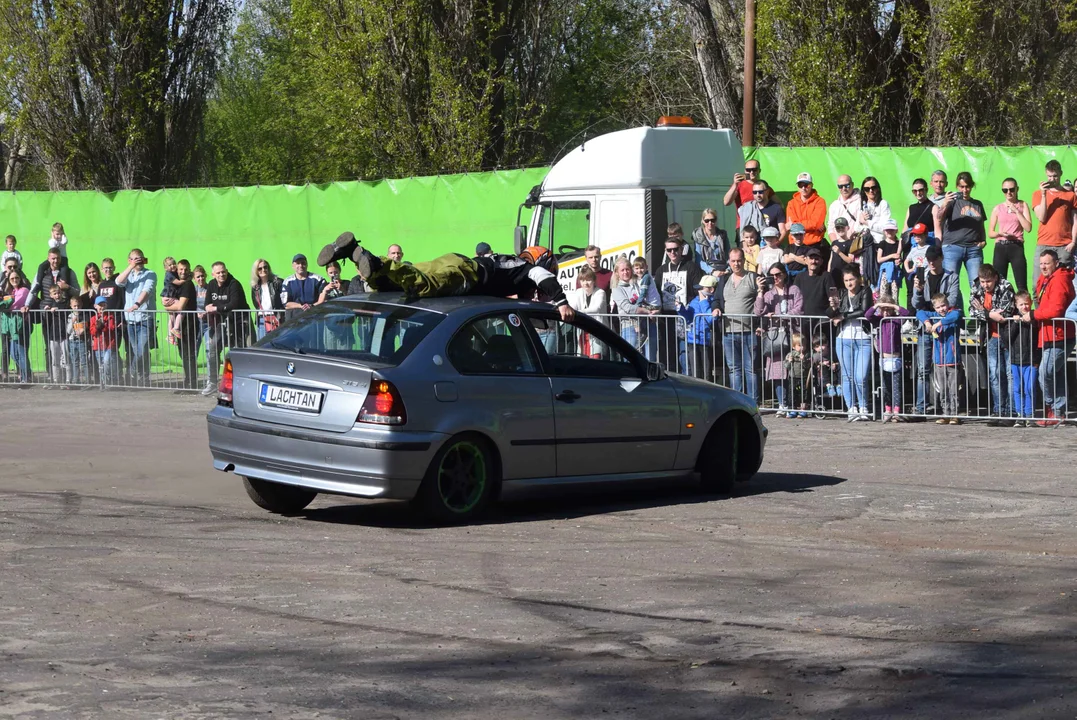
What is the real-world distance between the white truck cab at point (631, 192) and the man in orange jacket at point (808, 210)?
83cm

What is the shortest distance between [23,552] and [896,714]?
5108mm

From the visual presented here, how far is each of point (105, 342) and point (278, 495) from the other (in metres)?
11.6

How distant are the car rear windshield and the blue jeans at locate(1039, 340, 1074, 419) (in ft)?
26.0

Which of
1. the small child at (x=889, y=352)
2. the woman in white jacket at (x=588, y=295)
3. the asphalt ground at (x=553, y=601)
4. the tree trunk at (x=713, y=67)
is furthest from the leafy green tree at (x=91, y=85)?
the asphalt ground at (x=553, y=601)

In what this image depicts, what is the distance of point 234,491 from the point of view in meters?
11.3

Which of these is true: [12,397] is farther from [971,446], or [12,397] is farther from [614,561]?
[614,561]

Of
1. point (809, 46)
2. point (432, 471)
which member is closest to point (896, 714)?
point (432, 471)

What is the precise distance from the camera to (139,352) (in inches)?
816

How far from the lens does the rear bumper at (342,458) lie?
9336 mm

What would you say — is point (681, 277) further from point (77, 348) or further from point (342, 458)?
point (342, 458)

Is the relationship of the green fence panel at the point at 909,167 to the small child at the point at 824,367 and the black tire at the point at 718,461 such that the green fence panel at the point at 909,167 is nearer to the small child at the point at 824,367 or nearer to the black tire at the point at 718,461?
the small child at the point at 824,367

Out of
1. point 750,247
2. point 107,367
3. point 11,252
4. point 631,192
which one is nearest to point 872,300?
point 750,247

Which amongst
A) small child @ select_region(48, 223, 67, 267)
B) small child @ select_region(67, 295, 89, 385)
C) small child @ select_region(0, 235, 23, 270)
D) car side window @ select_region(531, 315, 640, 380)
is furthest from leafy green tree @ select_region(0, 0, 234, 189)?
car side window @ select_region(531, 315, 640, 380)

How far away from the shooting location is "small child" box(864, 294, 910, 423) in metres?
16.0
